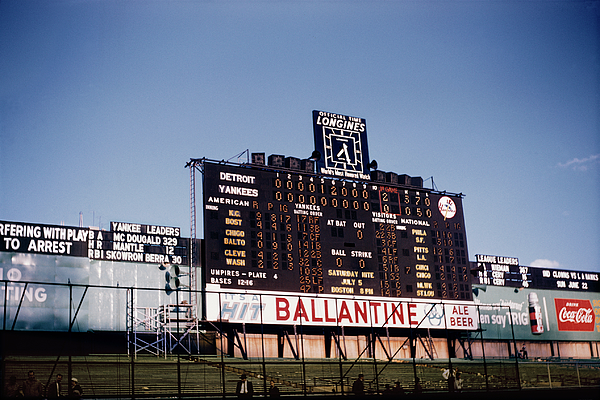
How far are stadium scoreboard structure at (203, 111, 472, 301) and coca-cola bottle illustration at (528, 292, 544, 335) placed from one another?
13757 mm

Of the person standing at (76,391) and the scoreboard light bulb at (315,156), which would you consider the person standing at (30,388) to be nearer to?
the person standing at (76,391)

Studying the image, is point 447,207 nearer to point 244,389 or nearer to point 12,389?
point 244,389

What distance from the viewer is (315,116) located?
3984cm

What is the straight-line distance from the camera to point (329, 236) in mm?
37531

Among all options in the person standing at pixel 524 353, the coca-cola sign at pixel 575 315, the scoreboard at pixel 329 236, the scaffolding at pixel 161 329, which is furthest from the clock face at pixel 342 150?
the coca-cola sign at pixel 575 315

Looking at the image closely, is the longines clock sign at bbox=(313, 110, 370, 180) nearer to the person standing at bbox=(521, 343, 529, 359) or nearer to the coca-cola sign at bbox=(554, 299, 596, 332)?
the person standing at bbox=(521, 343, 529, 359)

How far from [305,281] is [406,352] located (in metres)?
10.9

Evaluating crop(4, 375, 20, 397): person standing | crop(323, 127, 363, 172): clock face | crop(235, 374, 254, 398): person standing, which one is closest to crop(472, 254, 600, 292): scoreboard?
crop(323, 127, 363, 172): clock face

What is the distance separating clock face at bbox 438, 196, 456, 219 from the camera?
Answer: 1658 inches

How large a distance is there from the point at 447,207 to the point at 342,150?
8.04 m

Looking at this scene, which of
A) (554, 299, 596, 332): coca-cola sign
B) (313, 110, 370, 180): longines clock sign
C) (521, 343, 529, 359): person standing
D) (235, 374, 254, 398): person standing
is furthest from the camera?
(554, 299, 596, 332): coca-cola sign

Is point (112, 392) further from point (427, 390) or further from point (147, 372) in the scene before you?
point (427, 390)

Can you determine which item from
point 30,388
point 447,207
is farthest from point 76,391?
point 447,207

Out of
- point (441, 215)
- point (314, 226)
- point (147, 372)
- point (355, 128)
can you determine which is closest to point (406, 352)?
point (441, 215)
